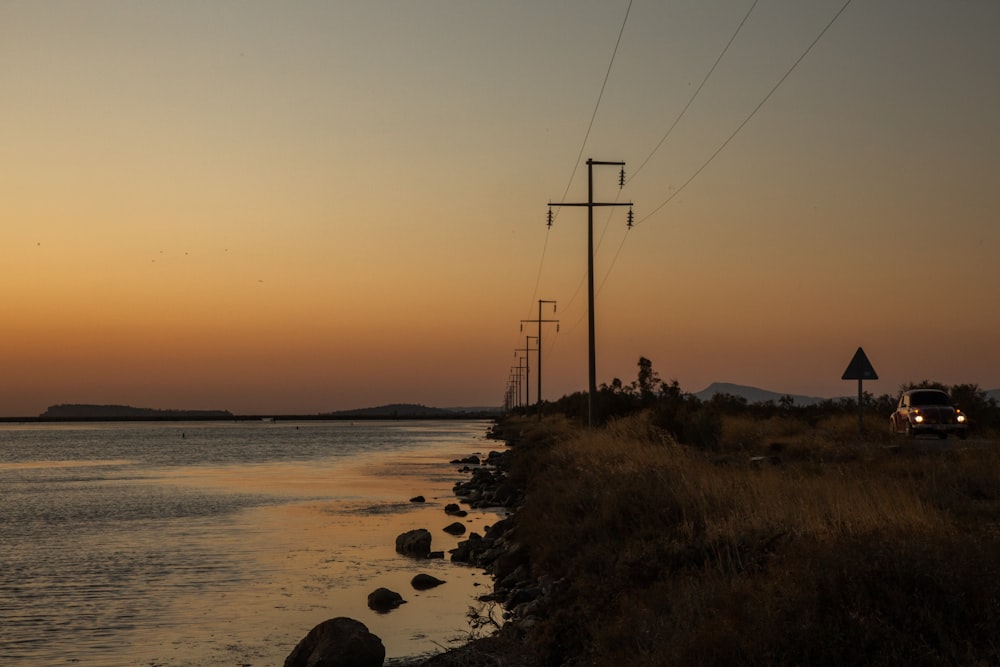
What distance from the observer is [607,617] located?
1273 centimetres

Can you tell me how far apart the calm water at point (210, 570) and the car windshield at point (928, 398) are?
18784mm

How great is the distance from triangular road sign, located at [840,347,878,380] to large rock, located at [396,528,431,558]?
1729cm

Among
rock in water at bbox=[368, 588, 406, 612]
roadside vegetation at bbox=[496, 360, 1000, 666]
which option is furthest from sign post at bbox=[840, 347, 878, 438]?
rock in water at bbox=[368, 588, 406, 612]

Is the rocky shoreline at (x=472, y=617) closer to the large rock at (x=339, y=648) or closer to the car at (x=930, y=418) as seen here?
the large rock at (x=339, y=648)

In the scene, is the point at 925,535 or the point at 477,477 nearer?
the point at 925,535

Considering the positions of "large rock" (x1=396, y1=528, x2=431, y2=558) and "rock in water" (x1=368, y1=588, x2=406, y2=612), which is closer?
"rock in water" (x1=368, y1=588, x2=406, y2=612)

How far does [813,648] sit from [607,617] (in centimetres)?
379

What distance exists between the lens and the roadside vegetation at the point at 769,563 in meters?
9.46

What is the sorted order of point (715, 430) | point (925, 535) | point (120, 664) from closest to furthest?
point (925, 535) < point (120, 664) < point (715, 430)

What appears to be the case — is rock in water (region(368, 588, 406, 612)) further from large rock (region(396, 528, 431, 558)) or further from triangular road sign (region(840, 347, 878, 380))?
triangular road sign (region(840, 347, 878, 380))

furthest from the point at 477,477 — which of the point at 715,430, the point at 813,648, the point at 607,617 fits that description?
the point at 813,648

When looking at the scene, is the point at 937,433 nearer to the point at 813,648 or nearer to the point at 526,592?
the point at 526,592

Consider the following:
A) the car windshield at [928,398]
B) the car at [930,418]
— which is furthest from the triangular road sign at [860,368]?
the car windshield at [928,398]

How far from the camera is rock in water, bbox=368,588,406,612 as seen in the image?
20391mm
